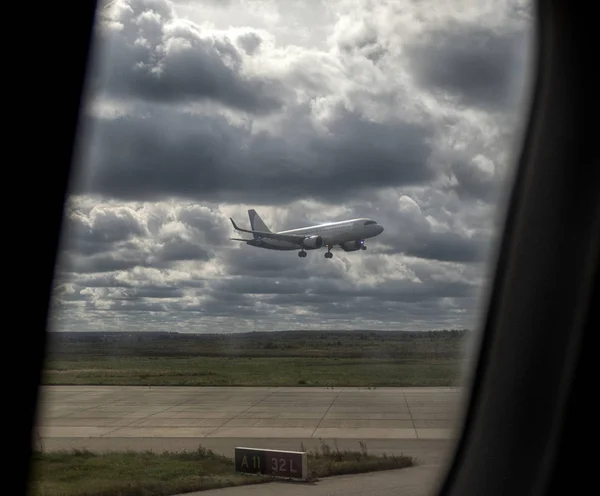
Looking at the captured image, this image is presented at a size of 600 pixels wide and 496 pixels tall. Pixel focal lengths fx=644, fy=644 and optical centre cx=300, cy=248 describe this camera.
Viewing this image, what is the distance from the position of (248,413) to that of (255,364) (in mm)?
11106

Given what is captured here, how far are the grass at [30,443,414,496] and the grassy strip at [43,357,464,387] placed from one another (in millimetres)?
4134

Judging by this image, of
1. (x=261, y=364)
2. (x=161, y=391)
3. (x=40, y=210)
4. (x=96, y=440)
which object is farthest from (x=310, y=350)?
(x=40, y=210)

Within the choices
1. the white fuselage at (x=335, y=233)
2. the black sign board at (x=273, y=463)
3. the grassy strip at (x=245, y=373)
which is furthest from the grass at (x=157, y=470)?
the white fuselage at (x=335, y=233)

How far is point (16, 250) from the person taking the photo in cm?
312

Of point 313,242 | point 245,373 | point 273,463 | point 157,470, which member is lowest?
point 245,373

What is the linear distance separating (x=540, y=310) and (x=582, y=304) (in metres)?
0.23

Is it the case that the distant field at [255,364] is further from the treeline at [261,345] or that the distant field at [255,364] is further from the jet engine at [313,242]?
the jet engine at [313,242]

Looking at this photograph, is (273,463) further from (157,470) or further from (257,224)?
(257,224)

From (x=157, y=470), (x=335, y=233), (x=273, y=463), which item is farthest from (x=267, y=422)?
(x=335, y=233)

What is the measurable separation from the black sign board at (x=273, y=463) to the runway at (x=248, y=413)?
2.97 meters

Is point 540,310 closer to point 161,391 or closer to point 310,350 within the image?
point 161,391

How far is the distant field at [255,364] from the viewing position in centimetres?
1266

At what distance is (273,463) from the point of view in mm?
7781

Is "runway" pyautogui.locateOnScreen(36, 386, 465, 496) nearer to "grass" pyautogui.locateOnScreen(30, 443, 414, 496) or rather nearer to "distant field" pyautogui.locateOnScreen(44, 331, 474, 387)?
"grass" pyautogui.locateOnScreen(30, 443, 414, 496)
